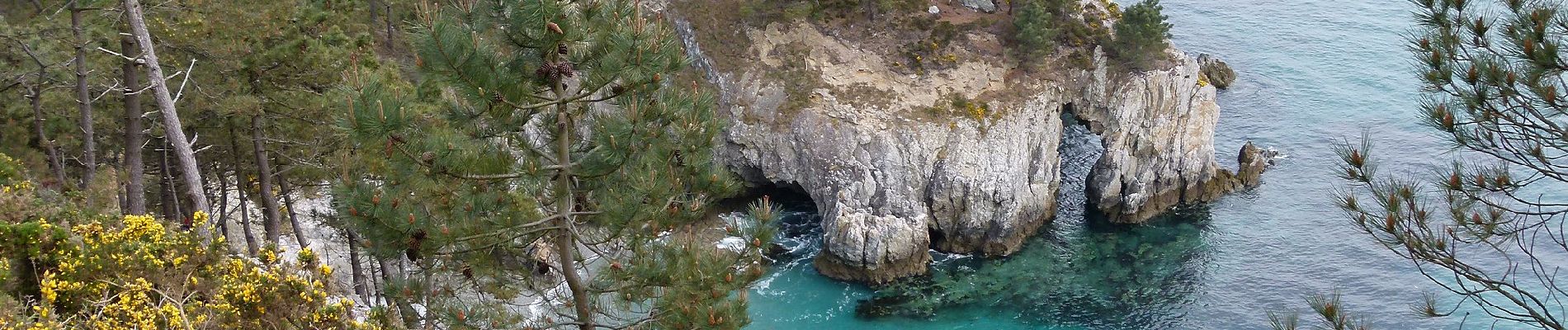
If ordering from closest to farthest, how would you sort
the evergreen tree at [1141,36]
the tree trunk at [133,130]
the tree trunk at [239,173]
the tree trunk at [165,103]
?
the tree trunk at [165,103], the tree trunk at [133,130], the tree trunk at [239,173], the evergreen tree at [1141,36]

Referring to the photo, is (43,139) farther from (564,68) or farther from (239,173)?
(564,68)

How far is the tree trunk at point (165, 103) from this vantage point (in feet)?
47.9

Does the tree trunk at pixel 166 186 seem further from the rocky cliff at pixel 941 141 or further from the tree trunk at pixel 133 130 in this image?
the rocky cliff at pixel 941 141

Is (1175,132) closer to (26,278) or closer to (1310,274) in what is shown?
(1310,274)

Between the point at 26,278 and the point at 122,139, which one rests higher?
the point at 122,139

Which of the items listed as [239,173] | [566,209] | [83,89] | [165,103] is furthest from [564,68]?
[239,173]

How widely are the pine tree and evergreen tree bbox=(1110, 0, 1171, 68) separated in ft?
109

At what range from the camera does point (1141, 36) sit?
137 ft

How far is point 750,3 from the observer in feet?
141

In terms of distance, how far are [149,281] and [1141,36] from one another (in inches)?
1477

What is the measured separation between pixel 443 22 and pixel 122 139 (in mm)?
15844

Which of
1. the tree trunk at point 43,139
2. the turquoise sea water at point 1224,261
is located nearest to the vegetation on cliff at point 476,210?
the tree trunk at point 43,139

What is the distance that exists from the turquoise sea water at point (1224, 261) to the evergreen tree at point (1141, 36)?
5567 millimetres

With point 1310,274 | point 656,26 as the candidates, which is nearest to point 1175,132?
point 1310,274
